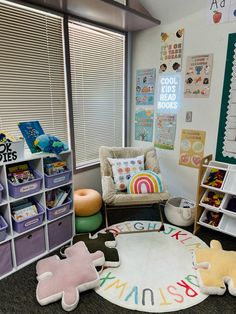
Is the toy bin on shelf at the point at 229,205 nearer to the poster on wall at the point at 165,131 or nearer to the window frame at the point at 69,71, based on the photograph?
the poster on wall at the point at 165,131

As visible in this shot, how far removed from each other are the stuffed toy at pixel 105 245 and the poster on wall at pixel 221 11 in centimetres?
231

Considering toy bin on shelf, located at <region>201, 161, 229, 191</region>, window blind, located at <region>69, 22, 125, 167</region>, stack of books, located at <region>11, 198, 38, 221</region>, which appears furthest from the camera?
window blind, located at <region>69, 22, 125, 167</region>

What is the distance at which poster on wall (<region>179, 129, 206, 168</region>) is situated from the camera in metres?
2.60

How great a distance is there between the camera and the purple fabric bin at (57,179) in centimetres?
200

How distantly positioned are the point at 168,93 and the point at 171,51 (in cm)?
46

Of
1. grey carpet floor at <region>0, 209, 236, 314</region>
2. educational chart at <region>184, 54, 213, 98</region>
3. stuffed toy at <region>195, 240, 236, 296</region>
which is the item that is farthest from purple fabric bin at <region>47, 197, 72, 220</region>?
educational chart at <region>184, 54, 213, 98</region>

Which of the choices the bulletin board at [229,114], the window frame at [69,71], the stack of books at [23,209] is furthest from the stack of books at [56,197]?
the bulletin board at [229,114]

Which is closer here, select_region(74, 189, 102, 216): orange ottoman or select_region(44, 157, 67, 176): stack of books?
select_region(44, 157, 67, 176): stack of books

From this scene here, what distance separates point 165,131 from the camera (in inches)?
114

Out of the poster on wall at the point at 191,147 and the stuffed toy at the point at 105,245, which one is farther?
the poster on wall at the point at 191,147

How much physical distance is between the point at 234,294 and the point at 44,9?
2778mm

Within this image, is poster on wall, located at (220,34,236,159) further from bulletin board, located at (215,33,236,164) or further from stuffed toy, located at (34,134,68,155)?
stuffed toy, located at (34,134,68,155)

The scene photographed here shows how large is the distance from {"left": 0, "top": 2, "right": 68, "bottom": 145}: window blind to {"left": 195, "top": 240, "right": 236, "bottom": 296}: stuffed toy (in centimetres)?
183

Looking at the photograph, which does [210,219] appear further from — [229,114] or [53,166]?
[53,166]
